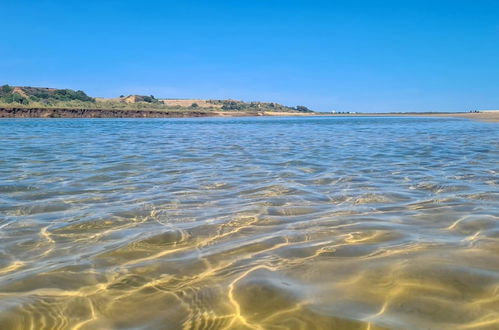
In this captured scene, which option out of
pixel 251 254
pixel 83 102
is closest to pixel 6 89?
pixel 83 102

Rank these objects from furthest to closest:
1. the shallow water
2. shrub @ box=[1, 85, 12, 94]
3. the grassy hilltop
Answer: shrub @ box=[1, 85, 12, 94]
the grassy hilltop
the shallow water

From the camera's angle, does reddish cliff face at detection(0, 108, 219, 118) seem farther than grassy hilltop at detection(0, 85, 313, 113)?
No

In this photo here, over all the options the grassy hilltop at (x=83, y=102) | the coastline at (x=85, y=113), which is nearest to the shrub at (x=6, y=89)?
the grassy hilltop at (x=83, y=102)

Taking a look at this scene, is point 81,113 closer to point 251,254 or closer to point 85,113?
point 85,113

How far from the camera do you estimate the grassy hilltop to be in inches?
2997

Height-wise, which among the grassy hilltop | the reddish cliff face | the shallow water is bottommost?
the shallow water

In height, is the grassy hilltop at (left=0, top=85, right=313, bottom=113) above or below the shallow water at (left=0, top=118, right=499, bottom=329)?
above

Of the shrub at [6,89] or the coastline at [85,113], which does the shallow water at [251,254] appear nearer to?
the coastline at [85,113]

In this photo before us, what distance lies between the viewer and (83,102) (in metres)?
91.1

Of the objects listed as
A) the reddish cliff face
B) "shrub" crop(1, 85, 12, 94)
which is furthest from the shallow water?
"shrub" crop(1, 85, 12, 94)

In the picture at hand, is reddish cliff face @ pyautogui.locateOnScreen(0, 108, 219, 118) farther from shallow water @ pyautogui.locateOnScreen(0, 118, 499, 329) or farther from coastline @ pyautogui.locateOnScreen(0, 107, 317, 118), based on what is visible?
shallow water @ pyautogui.locateOnScreen(0, 118, 499, 329)

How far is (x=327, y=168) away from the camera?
24.5ft

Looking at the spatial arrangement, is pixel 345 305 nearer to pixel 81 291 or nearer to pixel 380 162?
pixel 81 291

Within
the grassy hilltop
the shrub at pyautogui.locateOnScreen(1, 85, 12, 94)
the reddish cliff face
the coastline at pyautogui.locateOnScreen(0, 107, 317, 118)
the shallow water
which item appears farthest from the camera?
the shrub at pyautogui.locateOnScreen(1, 85, 12, 94)
